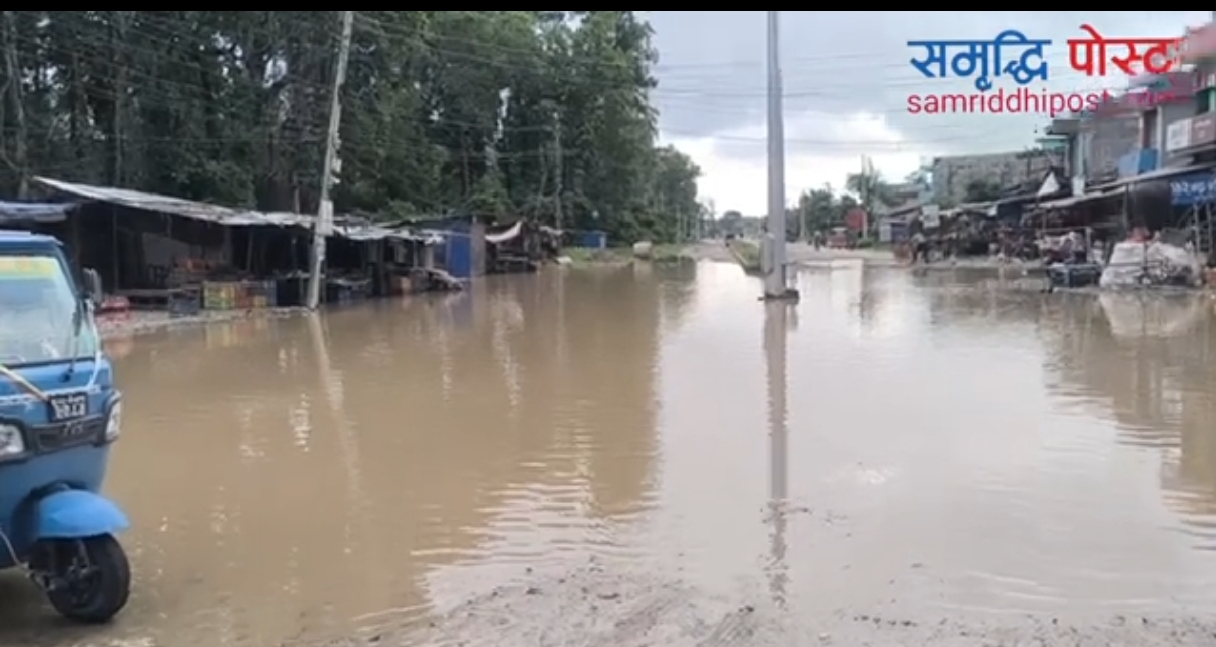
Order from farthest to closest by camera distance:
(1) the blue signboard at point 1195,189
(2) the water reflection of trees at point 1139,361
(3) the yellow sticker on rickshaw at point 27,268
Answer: (1) the blue signboard at point 1195,189, (2) the water reflection of trees at point 1139,361, (3) the yellow sticker on rickshaw at point 27,268

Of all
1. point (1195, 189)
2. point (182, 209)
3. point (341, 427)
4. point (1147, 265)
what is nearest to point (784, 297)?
point (1147, 265)

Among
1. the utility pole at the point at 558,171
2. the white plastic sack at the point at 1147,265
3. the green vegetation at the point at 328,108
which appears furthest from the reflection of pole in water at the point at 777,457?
the utility pole at the point at 558,171

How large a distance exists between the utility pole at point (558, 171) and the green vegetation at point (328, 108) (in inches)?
4.6

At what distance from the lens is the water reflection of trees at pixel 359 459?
5973 mm

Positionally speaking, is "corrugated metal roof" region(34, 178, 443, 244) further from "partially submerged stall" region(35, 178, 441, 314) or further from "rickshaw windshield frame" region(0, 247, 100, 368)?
"rickshaw windshield frame" region(0, 247, 100, 368)

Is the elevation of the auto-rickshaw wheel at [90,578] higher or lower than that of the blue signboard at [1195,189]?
lower

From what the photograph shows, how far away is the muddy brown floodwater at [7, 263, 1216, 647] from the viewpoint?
508cm

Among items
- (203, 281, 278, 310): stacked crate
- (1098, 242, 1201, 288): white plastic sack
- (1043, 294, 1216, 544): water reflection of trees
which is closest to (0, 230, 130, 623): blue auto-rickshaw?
(1043, 294, 1216, 544): water reflection of trees

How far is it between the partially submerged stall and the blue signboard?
2004cm

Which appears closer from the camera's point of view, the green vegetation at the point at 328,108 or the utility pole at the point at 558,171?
the green vegetation at the point at 328,108

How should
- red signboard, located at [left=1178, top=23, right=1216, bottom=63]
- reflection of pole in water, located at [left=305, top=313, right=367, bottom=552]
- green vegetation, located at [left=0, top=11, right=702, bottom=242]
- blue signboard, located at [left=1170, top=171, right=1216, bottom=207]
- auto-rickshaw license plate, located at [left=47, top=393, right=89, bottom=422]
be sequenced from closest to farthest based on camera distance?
1. auto-rickshaw license plate, located at [left=47, top=393, right=89, bottom=422]
2. reflection of pole in water, located at [left=305, top=313, right=367, bottom=552]
3. blue signboard, located at [left=1170, top=171, right=1216, bottom=207]
4. red signboard, located at [left=1178, top=23, right=1216, bottom=63]
5. green vegetation, located at [left=0, top=11, right=702, bottom=242]

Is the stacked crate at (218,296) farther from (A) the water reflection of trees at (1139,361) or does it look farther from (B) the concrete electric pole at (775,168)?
(A) the water reflection of trees at (1139,361)

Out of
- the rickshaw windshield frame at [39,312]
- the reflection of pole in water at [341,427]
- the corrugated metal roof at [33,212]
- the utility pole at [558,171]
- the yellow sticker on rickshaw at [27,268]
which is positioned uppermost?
the utility pole at [558,171]
